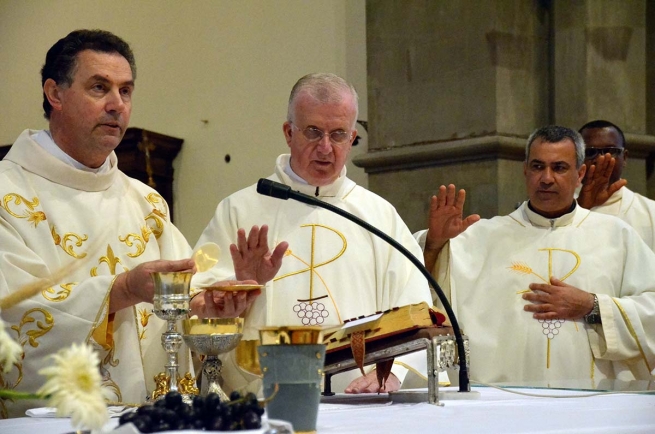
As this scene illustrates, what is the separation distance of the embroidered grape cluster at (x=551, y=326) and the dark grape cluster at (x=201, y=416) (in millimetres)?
3506

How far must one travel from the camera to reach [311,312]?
450cm

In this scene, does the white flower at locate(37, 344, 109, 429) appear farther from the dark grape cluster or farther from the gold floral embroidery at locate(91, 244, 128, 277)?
the gold floral embroidery at locate(91, 244, 128, 277)

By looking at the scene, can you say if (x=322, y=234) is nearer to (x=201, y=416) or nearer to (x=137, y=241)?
(x=137, y=241)

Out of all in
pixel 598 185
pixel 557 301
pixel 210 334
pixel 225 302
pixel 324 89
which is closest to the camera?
pixel 210 334

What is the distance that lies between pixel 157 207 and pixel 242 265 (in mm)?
831

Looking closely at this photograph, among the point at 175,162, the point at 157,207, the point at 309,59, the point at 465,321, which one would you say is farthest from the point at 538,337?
the point at 175,162

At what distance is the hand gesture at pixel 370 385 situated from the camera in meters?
3.79

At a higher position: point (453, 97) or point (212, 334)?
point (453, 97)

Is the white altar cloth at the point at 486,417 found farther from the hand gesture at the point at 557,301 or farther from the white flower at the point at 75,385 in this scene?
the hand gesture at the point at 557,301

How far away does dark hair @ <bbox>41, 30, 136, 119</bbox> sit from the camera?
4191 mm

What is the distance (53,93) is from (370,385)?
1.70m

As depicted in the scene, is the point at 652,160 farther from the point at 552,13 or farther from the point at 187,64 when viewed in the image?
the point at 187,64

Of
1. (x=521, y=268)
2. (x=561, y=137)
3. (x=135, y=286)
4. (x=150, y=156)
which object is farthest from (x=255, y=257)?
(x=150, y=156)

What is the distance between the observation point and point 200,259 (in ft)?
10.1
